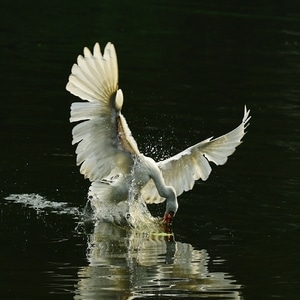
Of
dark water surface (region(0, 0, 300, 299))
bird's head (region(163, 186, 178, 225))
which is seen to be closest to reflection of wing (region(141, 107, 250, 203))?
dark water surface (region(0, 0, 300, 299))

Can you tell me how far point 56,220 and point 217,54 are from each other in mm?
16243

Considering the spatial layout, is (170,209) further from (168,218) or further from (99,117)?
(99,117)

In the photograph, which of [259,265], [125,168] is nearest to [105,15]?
[125,168]

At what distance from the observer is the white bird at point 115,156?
1232cm

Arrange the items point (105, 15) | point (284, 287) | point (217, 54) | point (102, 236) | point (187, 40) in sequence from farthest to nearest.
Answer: point (105, 15)
point (187, 40)
point (217, 54)
point (102, 236)
point (284, 287)

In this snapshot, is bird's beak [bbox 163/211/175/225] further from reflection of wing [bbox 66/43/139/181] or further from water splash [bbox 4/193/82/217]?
water splash [bbox 4/193/82/217]

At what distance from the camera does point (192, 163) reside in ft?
45.9

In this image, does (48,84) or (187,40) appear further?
(187,40)

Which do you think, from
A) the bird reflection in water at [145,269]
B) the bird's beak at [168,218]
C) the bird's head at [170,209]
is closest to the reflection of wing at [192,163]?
the bird's head at [170,209]

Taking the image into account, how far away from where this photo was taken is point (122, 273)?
10961mm

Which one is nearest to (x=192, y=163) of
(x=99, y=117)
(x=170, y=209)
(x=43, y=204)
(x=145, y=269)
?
(x=170, y=209)

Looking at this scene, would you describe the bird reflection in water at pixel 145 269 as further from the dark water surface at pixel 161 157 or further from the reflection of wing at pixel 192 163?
the reflection of wing at pixel 192 163

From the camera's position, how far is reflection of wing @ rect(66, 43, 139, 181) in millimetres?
12195

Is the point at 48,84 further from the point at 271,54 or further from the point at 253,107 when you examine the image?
the point at 271,54
